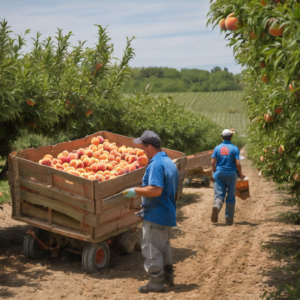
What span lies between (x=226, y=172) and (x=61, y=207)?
368 centimetres

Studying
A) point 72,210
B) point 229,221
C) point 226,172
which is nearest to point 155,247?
point 72,210

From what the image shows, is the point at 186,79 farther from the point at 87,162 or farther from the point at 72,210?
the point at 72,210

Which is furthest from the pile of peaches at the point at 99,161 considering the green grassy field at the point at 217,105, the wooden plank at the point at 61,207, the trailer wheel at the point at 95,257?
the green grassy field at the point at 217,105

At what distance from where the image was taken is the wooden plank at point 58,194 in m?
4.63

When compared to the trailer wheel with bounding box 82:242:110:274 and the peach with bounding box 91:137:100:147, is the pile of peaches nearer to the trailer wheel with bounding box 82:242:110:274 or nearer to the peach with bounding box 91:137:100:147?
the peach with bounding box 91:137:100:147

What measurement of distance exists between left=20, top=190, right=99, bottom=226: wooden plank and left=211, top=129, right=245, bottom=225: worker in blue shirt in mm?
3456

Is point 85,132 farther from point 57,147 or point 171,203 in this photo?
point 171,203

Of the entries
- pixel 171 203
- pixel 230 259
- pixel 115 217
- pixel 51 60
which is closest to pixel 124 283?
pixel 115 217

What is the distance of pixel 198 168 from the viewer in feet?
43.7

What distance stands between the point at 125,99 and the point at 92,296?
19.2 ft

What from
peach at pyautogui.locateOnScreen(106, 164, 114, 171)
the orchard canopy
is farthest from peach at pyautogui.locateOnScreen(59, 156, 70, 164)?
the orchard canopy

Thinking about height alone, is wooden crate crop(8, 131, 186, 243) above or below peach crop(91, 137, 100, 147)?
below

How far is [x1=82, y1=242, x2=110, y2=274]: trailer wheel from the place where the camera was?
4887 millimetres

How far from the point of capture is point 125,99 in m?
9.20
